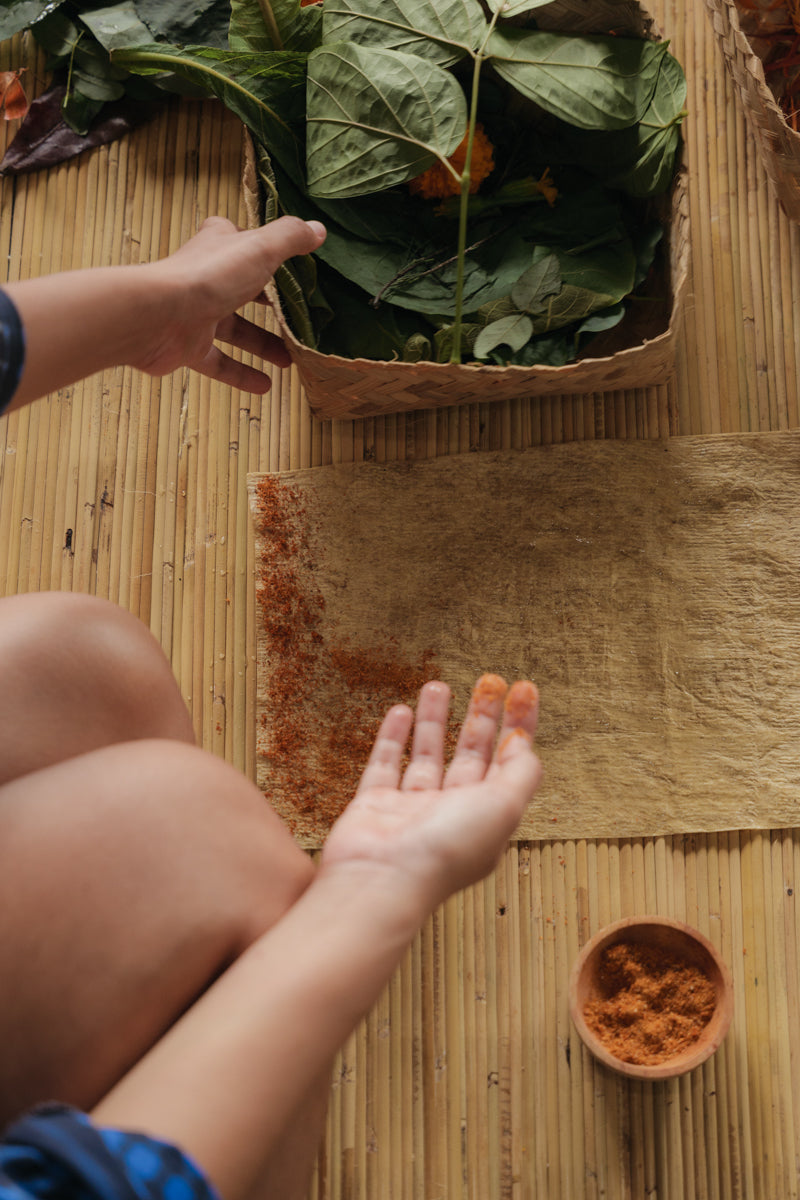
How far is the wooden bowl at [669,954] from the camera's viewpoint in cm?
91

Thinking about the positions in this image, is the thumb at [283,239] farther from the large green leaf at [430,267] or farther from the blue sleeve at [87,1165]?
the blue sleeve at [87,1165]

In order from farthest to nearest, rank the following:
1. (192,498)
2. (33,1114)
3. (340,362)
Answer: (192,498) < (340,362) < (33,1114)

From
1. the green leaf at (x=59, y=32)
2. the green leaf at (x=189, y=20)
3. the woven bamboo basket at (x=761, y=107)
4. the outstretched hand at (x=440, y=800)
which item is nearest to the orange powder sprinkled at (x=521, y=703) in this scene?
the outstretched hand at (x=440, y=800)

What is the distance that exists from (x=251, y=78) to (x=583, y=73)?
1.18 ft

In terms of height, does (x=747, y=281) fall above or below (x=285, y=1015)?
above

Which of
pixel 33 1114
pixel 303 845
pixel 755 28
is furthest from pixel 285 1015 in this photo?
pixel 755 28

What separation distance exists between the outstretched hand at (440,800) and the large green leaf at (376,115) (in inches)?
22.3

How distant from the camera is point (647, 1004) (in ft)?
3.12

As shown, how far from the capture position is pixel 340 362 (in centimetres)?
93

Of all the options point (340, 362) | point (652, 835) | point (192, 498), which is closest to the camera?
point (340, 362)

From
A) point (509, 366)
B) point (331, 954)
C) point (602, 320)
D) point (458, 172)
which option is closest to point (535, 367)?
point (509, 366)

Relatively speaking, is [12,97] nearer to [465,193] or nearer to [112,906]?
[465,193]

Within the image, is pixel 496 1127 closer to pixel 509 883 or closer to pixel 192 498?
pixel 509 883

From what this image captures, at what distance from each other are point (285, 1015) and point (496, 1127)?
2.07 feet
